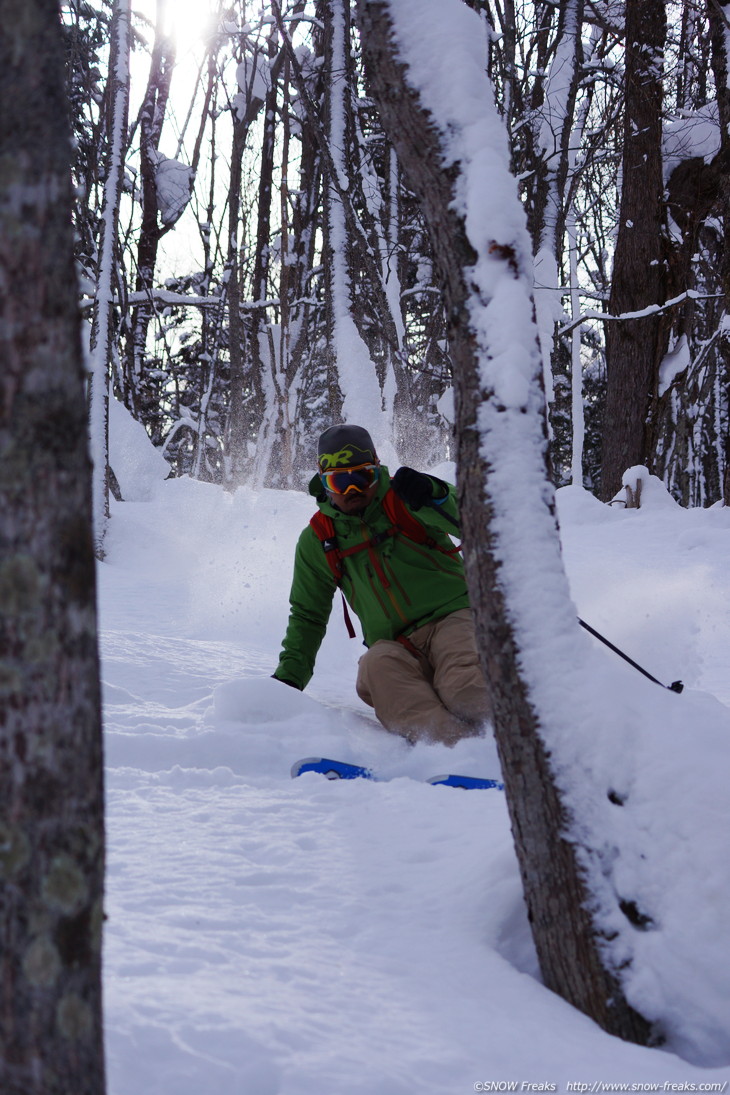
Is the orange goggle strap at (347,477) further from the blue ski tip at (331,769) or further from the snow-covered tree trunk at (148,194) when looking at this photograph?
the snow-covered tree trunk at (148,194)

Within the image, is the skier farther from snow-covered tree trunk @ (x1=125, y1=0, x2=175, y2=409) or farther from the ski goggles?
snow-covered tree trunk @ (x1=125, y1=0, x2=175, y2=409)

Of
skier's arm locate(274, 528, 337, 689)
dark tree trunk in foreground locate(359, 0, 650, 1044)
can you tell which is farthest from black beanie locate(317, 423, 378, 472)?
dark tree trunk in foreground locate(359, 0, 650, 1044)

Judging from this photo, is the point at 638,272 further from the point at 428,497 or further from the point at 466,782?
the point at 466,782

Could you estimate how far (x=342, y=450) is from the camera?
391 cm

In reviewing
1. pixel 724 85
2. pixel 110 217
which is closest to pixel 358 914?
pixel 110 217

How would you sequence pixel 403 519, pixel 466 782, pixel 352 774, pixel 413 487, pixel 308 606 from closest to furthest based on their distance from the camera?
pixel 466 782 → pixel 352 774 → pixel 413 487 → pixel 403 519 → pixel 308 606

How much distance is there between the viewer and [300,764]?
312 cm

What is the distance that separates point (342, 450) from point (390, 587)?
2.16 ft

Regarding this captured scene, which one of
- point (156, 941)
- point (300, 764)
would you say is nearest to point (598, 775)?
point (156, 941)

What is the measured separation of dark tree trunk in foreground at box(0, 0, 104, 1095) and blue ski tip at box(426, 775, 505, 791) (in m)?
2.13

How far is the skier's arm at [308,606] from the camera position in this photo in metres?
4.13

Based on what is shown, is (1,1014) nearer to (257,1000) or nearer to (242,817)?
(257,1000)

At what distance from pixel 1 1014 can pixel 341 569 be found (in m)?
3.27

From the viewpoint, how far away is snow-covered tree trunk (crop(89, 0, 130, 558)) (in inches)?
298
